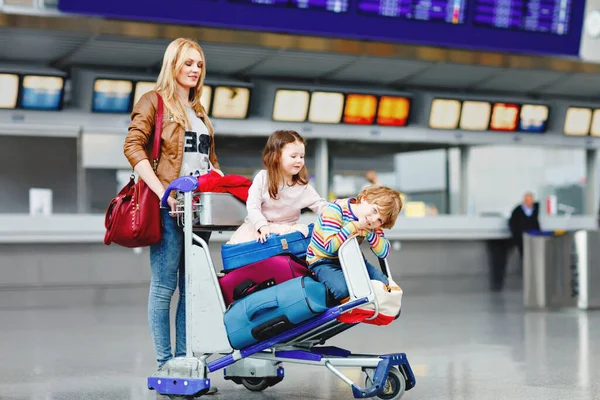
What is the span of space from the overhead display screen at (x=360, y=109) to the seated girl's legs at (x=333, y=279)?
7528mm

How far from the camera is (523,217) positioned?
1173 centimetres

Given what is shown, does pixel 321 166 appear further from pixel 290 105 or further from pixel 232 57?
pixel 232 57

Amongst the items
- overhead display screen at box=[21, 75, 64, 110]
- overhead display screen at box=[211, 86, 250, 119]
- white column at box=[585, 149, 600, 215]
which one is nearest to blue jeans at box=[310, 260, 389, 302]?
overhead display screen at box=[21, 75, 64, 110]

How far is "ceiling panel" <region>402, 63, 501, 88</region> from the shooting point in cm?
1084

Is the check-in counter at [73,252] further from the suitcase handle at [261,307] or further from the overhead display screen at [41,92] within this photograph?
the suitcase handle at [261,307]

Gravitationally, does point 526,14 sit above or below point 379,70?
above

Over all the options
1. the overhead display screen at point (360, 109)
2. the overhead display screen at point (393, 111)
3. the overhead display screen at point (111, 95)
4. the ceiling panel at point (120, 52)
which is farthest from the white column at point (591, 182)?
the overhead display screen at point (111, 95)

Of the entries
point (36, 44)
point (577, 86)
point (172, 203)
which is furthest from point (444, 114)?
point (172, 203)

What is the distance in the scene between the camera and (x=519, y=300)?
9633mm

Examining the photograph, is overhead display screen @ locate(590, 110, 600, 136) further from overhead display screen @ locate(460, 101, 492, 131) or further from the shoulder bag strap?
the shoulder bag strap

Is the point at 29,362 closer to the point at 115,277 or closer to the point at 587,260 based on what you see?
the point at 115,277

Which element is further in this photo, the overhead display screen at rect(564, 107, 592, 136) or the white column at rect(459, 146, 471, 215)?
the overhead display screen at rect(564, 107, 592, 136)

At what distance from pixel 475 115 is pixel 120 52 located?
15.8 feet

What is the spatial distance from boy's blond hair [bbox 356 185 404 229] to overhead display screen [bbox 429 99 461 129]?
8.01 m
